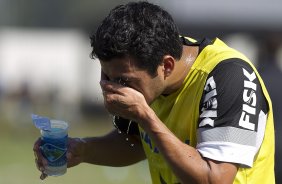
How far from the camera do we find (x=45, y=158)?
4883mm

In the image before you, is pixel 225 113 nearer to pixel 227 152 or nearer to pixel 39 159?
pixel 227 152

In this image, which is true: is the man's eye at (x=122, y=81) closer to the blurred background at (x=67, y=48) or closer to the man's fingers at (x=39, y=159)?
the man's fingers at (x=39, y=159)

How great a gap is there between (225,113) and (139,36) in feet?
1.89

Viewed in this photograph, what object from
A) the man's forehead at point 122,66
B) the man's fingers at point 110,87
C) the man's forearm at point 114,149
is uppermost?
the man's forehead at point 122,66

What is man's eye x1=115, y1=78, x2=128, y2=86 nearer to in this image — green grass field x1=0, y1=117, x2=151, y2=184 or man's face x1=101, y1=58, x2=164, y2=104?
man's face x1=101, y1=58, x2=164, y2=104

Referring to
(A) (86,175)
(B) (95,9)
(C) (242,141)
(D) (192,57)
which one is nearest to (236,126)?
(C) (242,141)

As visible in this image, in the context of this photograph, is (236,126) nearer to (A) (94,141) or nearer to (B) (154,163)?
(B) (154,163)

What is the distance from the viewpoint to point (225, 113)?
4328 mm

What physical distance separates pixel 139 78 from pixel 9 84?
24278 mm

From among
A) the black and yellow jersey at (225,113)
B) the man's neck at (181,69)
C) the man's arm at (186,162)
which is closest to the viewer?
the man's arm at (186,162)

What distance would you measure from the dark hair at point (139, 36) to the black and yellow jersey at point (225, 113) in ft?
0.70

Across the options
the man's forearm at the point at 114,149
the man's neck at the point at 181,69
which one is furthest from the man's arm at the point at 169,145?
the man's forearm at the point at 114,149

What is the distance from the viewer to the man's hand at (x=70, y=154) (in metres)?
4.93

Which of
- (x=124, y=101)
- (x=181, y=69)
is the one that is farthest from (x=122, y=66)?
(x=181, y=69)
